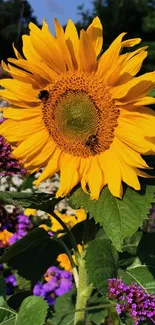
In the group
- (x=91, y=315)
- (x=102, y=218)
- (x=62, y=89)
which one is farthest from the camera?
(x=91, y=315)

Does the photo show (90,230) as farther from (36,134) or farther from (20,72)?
(20,72)

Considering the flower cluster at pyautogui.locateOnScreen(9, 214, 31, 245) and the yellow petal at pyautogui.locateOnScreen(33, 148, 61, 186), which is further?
the flower cluster at pyautogui.locateOnScreen(9, 214, 31, 245)

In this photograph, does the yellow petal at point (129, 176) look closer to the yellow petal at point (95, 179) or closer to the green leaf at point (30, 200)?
the yellow petal at point (95, 179)

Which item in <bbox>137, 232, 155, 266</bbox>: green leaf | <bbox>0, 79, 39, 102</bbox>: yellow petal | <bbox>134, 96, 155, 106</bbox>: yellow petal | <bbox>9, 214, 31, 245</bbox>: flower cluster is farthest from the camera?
<bbox>9, 214, 31, 245</bbox>: flower cluster

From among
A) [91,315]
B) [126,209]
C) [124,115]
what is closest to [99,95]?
[124,115]

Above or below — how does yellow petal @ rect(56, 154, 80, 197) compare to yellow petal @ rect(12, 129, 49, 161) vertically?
below

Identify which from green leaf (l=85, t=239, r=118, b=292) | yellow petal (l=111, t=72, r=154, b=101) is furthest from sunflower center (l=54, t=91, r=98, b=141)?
green leaf (l=85, t=239, r=118, b=292)

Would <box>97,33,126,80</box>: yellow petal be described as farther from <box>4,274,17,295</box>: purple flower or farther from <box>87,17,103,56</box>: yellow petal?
<box>4,274,17,295</box>: purple flower
